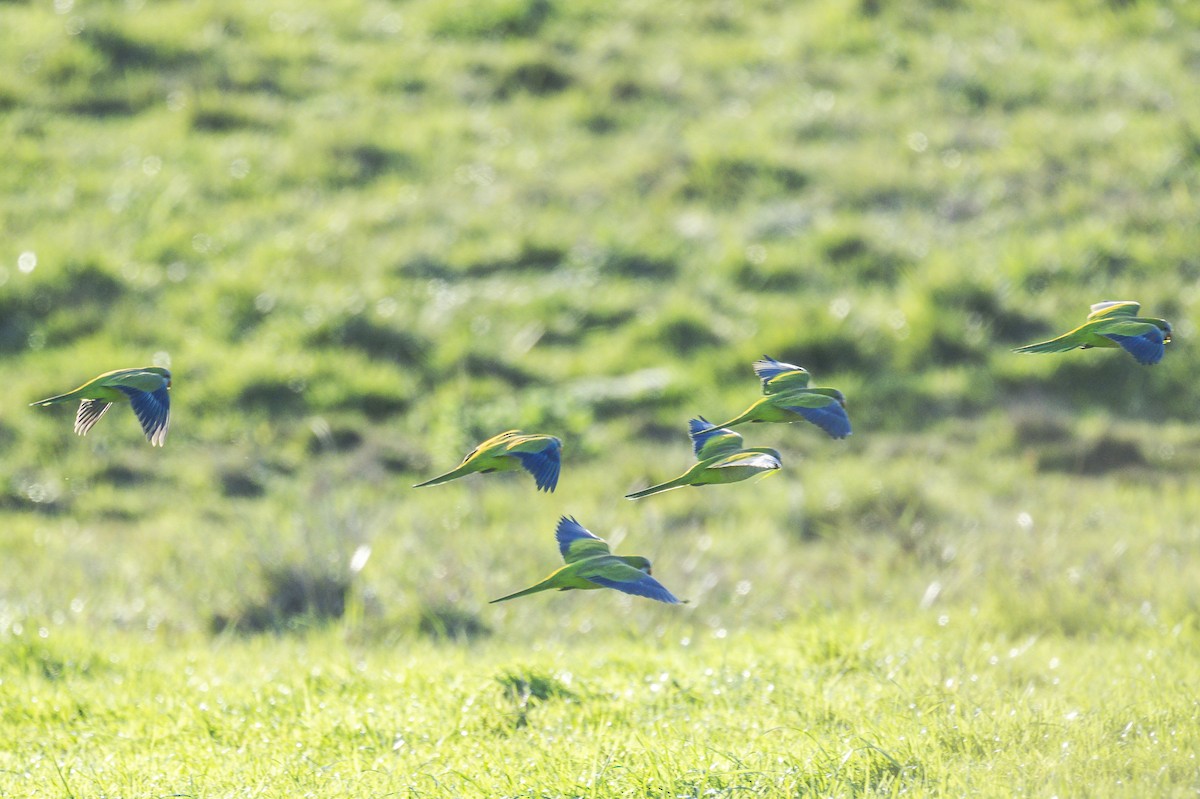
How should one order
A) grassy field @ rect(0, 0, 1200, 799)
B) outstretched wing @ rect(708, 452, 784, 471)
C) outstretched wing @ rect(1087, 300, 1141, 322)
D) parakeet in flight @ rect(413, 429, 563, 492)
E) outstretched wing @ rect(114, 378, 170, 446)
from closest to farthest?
outstretched wing @ rect(708, 452, 784, 471)
parakeet in flight @ rect(413, 429, 563, 492)
outstretched wing @ rect(114, 378, 170, 446)
outstretched wing @ rect(1087, 300, 1141, 322)
grassy field @ rect(0, 0, 1200, 799)

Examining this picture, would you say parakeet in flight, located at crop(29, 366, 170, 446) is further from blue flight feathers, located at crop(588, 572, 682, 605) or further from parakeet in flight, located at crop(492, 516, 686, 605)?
blue flight feathers, located at crop(588, 572, 682, 605)

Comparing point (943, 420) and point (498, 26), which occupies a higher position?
point (498, 26)

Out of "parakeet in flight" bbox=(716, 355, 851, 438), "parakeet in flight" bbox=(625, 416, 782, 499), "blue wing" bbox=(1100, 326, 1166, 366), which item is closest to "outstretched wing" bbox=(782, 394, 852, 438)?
"parakeet in flight" bbox=(716, 355, 851, 438)

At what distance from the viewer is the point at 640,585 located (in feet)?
7.97

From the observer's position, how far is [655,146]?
10.6m

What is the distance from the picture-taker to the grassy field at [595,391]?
3812mm

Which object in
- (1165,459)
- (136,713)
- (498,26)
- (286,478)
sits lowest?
(1165,459)

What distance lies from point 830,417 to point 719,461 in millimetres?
235

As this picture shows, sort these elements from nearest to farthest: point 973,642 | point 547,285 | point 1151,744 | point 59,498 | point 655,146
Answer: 1. point 1151,744
2. point 973,642
3. point 59,498
4. point 547,285
5. point 655,146

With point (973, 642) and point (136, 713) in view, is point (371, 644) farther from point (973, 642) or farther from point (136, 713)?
point (973, 642)

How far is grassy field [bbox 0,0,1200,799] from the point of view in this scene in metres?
3.81

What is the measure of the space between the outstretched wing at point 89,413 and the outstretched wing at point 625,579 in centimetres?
106

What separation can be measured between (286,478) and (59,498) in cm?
124

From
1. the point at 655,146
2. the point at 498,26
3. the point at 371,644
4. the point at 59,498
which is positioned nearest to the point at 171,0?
the point at 498,26
